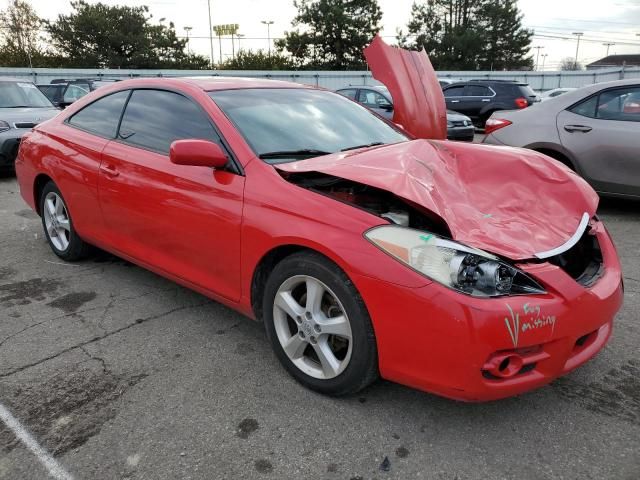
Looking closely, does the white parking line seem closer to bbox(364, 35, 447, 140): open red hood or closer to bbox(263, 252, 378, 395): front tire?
bbox(263, 252, 378, 395): front tire

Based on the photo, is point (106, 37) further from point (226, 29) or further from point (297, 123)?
point (297, 123)

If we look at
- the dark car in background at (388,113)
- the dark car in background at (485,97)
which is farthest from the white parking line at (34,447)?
the dark car in background at (485,97)

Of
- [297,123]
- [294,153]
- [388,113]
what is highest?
[297,123]

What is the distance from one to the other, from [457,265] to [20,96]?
9.73 m

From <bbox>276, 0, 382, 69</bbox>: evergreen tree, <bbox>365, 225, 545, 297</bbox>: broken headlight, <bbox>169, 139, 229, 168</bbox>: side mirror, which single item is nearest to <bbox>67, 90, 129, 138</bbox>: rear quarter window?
<bbox>169, 139, 229, 168</bbox>: side mirror

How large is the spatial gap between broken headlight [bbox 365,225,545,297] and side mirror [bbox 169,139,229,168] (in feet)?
3.40

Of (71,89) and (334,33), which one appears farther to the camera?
(334,33)

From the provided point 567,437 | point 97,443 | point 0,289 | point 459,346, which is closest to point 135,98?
point 0,289

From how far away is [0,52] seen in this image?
152 feet

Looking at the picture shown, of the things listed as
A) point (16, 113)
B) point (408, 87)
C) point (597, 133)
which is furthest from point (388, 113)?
point (408, 87)

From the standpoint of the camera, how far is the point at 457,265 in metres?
2.16

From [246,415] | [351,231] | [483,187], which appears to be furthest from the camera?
[483,187]

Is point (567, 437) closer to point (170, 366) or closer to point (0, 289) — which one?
point (170, 366)

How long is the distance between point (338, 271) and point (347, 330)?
27cm
